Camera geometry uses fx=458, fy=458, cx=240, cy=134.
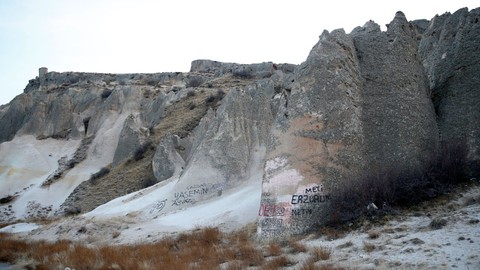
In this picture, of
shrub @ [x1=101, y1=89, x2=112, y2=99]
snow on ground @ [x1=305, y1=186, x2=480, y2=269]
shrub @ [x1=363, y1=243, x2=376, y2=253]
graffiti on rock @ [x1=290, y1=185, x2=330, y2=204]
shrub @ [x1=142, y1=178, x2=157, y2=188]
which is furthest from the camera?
shrub @ [x1=101, y1=89, x2=112, y2=99]

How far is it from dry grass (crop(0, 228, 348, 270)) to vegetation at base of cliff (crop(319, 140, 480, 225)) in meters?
1.45

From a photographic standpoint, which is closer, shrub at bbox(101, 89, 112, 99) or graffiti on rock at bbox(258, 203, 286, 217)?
graffiti on rock at bbox(258, 203, 286, 217)

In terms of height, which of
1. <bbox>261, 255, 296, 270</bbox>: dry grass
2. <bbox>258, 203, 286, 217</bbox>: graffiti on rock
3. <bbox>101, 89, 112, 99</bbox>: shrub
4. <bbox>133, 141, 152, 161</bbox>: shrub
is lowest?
<bbox>261, 255, 296, 270</bbox>: dry grass

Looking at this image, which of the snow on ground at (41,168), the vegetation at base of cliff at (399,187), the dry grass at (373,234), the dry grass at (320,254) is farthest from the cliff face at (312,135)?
the dry grass at (320,254)

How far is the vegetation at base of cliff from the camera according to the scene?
9487 millimetres

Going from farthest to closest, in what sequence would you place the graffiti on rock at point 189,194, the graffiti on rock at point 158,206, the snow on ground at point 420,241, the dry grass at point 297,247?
the graffiti on rock at point 158,206
the graffiti on rock at point 189,194
the dry grass at point 297,247
the snow on ground at point 420,241

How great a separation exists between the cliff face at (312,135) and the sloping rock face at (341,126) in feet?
0.09

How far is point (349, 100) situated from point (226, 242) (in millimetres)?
4728

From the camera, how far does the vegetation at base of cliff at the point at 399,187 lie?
373 inches

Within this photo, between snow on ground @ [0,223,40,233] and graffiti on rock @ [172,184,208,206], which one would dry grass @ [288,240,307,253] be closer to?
graffiti on rock @ [172,184,208,206]

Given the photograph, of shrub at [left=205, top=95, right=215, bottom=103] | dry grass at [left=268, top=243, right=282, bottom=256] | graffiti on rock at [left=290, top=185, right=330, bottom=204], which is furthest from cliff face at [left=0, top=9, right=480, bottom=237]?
shrub at [left=205, top=95, right=215, bottom=103]

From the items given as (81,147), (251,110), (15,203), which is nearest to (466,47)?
(251,110)

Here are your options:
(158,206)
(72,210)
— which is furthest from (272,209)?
(72,210)

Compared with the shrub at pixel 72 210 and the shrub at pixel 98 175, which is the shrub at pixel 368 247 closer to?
the shrub at pixel 72 210
